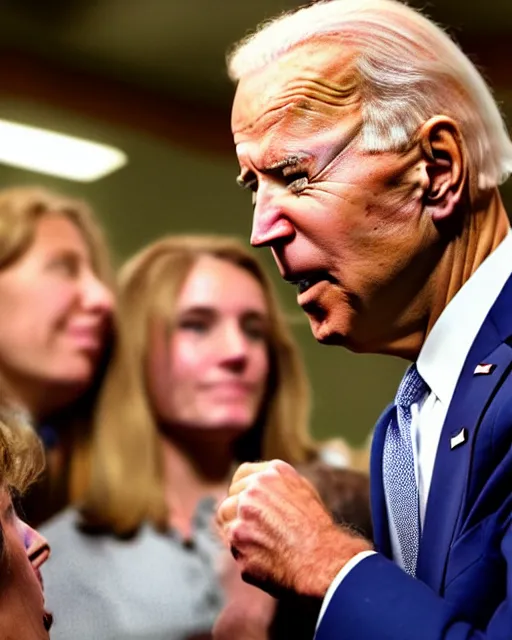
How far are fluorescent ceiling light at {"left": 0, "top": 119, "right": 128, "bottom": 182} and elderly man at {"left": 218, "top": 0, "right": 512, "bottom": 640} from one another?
30.7 inches

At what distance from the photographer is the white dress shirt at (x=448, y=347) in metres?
1.01

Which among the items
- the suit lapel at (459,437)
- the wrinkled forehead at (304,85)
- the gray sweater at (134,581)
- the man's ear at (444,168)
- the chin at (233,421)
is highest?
the wrinkled forehead at (304,85)

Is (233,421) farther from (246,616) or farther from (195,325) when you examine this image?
(246,616)

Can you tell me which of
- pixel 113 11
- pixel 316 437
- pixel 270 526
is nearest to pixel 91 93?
pixel 113 11

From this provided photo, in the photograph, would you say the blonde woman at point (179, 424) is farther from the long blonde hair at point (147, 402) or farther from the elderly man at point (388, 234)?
the elderly man at point (388, 234)

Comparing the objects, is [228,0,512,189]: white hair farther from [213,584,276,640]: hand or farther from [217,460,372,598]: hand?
[213,584,276,640]: hand

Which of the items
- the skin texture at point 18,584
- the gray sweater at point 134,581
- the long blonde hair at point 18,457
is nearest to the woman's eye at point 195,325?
the gray sweater at point 134,581

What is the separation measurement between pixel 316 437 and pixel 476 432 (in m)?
0.81

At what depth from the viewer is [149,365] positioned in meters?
1.85

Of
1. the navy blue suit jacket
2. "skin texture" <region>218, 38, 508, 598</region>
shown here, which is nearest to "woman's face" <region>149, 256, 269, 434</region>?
"skin texture" <region>218, 38, 508, 598</region>

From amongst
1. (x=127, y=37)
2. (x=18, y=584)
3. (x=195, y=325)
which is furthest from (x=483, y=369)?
(x=127, y=37)

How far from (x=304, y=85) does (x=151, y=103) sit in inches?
31.6

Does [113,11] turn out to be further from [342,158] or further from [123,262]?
[342,158]

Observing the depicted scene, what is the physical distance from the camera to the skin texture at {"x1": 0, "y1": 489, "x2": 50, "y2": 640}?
103 cm
